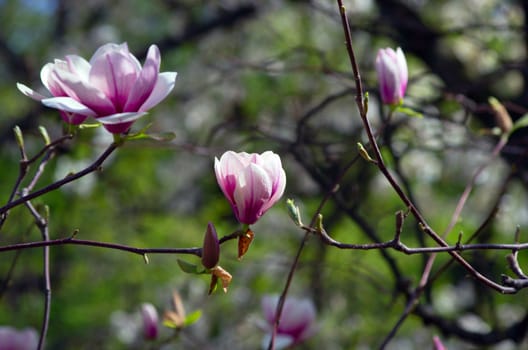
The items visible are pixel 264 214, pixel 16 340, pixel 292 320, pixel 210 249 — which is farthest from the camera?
pixel 264 214

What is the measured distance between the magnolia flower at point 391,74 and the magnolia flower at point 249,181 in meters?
0.28

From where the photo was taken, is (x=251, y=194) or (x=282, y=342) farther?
(x=282, y=342)

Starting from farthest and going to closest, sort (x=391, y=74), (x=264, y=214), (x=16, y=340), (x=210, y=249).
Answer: (x=264, y=214) < (x=16, y=340) < (x=391, y=74) < (x=210, y=249)

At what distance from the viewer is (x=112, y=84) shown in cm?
72

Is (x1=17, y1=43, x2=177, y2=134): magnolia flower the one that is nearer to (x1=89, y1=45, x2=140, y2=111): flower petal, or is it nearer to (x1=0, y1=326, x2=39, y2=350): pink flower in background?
(x1=89, y1=45, x2=140, y2=111): flower petal

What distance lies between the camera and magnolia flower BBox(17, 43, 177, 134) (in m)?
0.71

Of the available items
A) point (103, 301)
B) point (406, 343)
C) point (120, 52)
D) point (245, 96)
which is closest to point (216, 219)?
point (103, 301)

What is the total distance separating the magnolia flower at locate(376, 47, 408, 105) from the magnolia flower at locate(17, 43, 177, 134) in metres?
0.32

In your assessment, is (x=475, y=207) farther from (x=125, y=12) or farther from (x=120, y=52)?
(x=120, y=52)

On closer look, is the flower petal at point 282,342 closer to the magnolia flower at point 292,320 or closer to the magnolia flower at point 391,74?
the magnolia flower at point 292,320

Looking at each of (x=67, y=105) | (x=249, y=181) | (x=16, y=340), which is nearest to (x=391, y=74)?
(x=249, y=181)

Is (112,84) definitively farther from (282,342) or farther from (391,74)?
(282,342)

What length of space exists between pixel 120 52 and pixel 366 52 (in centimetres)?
196

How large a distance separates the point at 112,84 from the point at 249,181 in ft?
0.59
